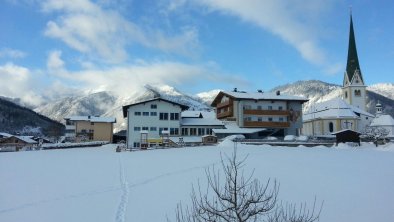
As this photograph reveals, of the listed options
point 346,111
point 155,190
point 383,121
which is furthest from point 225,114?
point 155,190

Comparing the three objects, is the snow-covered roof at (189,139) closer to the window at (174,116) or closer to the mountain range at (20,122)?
the window at (174,116)

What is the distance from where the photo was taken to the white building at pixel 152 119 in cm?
5697

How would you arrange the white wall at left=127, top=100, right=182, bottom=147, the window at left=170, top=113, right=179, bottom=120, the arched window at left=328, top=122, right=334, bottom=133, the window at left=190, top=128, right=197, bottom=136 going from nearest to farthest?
the white wall at left=127, top=100, right=182, bottom=147
the window at left=170, top=113, right=179, bottom=120
the window at left=190, top=128, right=197, bottom=136
the arched window at left=328, top=122, right=334, bottom=133

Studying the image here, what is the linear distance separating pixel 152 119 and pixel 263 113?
18.4 m

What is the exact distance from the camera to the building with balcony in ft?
199

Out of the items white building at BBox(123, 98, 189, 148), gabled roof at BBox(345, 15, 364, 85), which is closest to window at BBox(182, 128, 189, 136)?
white building at BBox(123, 98, 189, 148)

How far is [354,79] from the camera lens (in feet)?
316

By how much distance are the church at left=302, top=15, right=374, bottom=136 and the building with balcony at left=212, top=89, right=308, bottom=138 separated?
1254 cm

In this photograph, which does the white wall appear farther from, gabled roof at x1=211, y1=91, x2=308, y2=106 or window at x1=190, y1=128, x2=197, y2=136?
gabled roof at x1=211, y1=91, x2=308, y2=106

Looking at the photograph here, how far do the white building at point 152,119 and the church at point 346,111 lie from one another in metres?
31.7

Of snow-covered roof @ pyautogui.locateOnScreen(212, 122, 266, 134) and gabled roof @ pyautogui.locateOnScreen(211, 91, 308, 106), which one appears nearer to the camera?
snow-covered roof @ pyautogui.locateOnScreen(212, 122, 266, 134)

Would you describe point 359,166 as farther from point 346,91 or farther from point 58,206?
point 346,91

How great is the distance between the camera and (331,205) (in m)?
12.6

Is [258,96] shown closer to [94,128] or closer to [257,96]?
[257,96]
